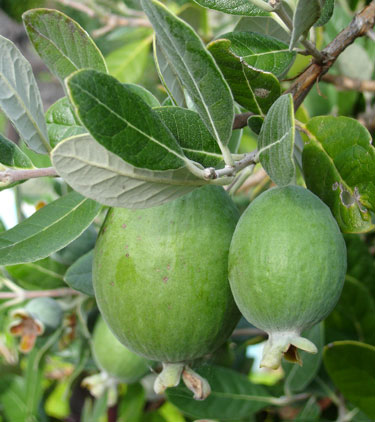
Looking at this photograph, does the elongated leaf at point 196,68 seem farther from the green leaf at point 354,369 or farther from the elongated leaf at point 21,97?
the green leaf at point 354,369

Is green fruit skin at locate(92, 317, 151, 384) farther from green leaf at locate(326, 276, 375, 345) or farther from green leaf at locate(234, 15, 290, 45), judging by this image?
green leaf at locate(234, 15, 290, 45)

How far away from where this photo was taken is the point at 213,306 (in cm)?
79

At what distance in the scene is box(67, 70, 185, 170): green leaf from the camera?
598 mm

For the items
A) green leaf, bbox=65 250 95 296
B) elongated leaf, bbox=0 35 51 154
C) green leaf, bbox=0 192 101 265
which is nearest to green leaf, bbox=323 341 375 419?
green leaf, bbox=65 250 95 296

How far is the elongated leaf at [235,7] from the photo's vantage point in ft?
2.81

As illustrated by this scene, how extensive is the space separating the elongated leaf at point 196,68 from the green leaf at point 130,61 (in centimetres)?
159

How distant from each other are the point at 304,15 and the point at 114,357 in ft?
3.01

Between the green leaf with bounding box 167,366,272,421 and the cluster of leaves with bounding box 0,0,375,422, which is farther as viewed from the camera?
the green leaf with bounding box 167,366,272,421

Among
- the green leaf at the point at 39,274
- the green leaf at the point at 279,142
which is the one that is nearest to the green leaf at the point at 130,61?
the green leaf at the point at 39,274

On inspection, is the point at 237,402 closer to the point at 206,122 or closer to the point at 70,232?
the point at 70,232

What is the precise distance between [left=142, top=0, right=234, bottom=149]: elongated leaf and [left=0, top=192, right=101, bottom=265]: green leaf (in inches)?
10.2

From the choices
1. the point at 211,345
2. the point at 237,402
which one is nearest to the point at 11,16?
the point at 237,402

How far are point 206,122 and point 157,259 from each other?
0.69 ft

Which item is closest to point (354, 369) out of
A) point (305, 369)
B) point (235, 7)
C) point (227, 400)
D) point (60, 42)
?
point (305, 369)
